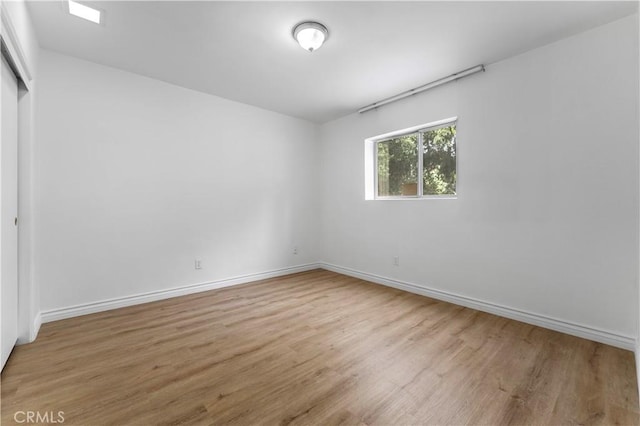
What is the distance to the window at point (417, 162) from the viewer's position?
3230 mm

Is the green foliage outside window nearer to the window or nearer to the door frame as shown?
the window

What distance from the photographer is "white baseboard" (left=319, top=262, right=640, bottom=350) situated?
2.09m

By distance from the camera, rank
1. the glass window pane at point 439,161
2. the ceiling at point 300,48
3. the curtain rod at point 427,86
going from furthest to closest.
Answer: the glass window pane at point 439,161
the curtain rod at point 427,86
the ceiling at point 300,48

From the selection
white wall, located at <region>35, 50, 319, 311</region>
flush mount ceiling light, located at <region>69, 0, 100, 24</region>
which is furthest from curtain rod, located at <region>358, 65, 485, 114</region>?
flush mount ceiling light, located at <region>69, 0, 100, 24</region>

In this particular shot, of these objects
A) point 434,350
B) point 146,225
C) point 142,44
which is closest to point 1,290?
point 146,225

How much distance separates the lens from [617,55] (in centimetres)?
210

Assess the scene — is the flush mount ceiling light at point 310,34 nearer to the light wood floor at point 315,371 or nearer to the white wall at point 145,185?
the white wall at point 145,185

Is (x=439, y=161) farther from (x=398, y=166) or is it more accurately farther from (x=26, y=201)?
(x=26, y=201)

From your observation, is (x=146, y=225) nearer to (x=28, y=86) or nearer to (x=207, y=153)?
(x=207, y=153)

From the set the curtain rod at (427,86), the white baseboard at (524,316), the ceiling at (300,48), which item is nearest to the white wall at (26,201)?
the ceiling at (300,48)

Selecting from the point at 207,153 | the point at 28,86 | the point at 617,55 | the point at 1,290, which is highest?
the point at 617,55

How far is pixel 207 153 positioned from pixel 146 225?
3.78ft

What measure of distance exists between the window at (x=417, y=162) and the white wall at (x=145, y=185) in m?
1.58

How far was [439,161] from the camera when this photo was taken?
131 inches
